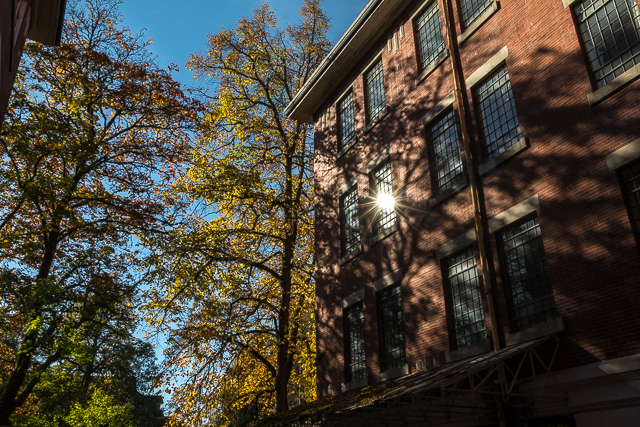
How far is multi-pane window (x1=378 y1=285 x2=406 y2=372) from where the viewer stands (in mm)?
13680

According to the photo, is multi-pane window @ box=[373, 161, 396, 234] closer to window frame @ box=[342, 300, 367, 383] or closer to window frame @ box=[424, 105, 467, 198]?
window frame @ box=[424, 105, 467, 198]

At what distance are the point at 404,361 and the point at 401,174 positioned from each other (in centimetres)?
515

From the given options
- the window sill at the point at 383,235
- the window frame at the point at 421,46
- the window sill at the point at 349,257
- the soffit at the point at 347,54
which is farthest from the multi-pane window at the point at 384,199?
the soffit at the point at 347,54

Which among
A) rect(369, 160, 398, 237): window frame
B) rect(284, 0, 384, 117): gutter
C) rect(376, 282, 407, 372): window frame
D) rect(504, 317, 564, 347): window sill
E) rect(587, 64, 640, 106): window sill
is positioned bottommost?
rect(504, 317, 564, 347): window sill

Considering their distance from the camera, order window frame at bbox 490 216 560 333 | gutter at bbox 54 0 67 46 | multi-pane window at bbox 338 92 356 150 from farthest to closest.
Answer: multi-pane window at bbox 338 92 356 150
gutter at bbox 54 0 67 46
window frame at bbox 490 216 560 333

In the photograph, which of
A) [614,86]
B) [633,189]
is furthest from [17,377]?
[614,86]

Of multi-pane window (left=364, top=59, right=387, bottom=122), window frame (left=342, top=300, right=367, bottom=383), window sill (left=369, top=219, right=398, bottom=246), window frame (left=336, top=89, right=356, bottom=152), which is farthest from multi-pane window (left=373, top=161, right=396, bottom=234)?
window frame (left=342, top=300, right=367, bottom=383)

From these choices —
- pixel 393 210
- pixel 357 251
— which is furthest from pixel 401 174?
pixel 357 251

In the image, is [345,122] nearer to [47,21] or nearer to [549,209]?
[47,21]

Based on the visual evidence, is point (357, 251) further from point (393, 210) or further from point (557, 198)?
point (557, 198)

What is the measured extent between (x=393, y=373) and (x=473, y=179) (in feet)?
17.3

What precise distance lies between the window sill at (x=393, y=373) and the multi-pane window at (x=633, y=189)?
627cm

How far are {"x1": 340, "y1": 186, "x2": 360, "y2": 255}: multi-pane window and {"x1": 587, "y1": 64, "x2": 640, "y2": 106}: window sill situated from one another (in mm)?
8654

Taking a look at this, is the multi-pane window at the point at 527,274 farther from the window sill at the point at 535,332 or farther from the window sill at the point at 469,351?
the window sill at the point at 469,351
